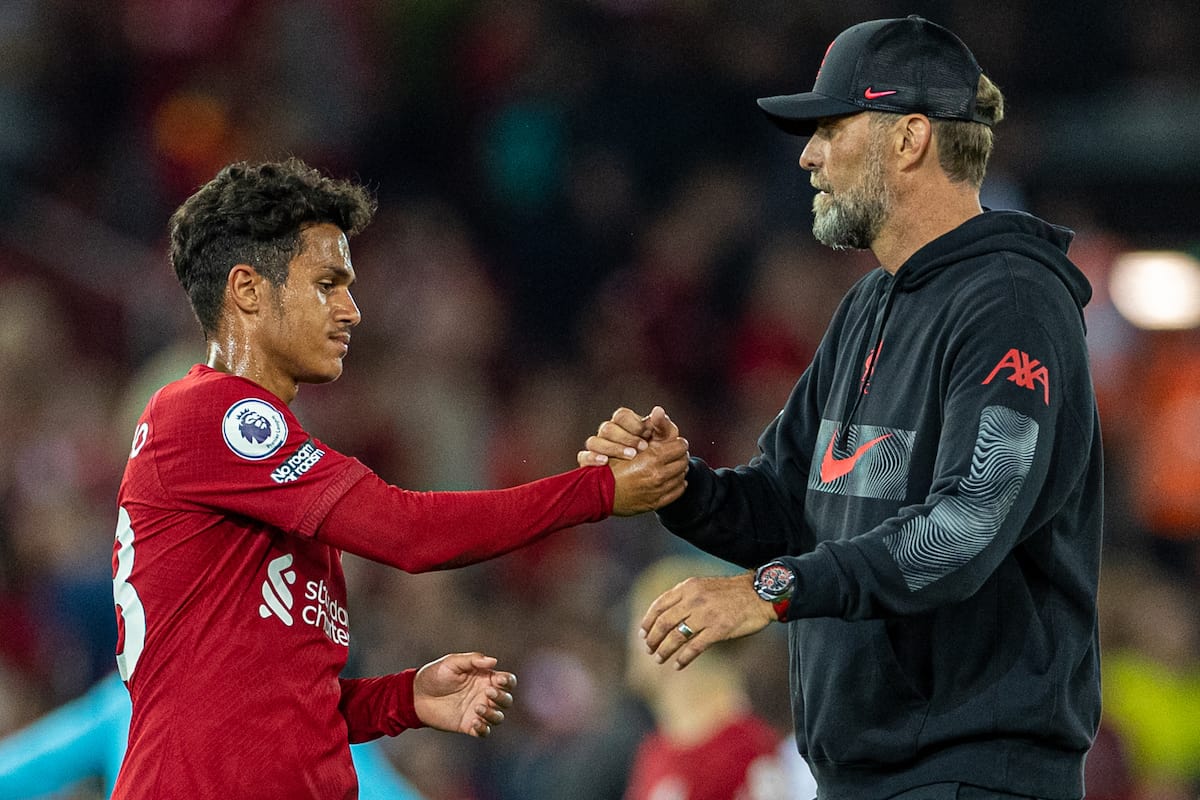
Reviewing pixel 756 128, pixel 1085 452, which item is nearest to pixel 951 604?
pixel 1085 452

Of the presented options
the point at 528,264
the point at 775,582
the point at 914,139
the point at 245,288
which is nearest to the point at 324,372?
the point at 245,288

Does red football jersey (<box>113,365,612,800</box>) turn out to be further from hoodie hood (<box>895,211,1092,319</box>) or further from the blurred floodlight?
the blurred floodlight

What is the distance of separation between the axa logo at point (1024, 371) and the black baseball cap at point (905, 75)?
0.66 m

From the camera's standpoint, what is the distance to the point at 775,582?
305 cm

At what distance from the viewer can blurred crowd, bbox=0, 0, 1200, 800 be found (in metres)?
7.63

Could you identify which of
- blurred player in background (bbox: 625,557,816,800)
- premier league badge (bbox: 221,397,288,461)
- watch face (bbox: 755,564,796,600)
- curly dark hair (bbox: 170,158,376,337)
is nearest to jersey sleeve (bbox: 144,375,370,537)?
premier league badge (bbox: 221,397,288,461)

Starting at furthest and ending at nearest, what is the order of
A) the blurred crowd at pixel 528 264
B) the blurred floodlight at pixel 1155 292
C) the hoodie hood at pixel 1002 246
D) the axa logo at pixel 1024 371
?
the blurred floodlight at pixel 1155 292 < the blurred crowd at pixel 528 264 < the hoodie hood at pixel 1002 246 < the axa logo at pixel 1024 371

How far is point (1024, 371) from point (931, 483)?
29 centimetres

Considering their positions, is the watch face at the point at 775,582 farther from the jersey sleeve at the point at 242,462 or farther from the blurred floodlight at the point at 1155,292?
the blurred floodlight at the point at 1155,292

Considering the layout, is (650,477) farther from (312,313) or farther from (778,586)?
(312,313)

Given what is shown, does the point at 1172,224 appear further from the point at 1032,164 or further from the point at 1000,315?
the point at 1000,315

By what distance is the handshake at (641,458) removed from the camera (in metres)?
3.67

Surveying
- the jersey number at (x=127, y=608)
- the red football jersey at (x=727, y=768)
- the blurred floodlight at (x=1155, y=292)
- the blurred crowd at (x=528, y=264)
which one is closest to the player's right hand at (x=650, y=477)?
the jersey number at (x=127, y=608)

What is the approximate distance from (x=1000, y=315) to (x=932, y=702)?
782mm
